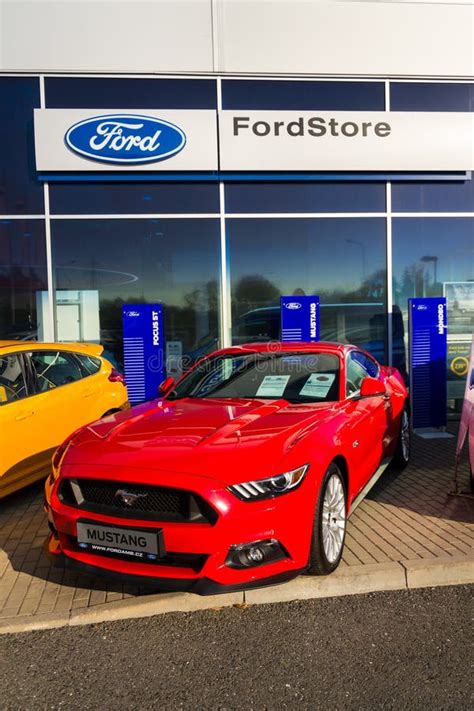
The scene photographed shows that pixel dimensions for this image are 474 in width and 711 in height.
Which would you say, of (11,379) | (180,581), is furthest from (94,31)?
(180,581)

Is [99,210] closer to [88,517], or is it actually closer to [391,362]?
[391,362]

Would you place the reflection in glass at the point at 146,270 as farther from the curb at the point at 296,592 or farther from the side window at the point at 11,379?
the curb at the point at 296,592

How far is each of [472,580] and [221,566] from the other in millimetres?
1762

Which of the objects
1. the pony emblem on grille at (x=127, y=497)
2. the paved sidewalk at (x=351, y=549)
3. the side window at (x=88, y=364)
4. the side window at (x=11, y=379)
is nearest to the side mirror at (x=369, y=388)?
the paved sidewalk at (x=351, y=549)

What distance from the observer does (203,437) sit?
331 centimetres

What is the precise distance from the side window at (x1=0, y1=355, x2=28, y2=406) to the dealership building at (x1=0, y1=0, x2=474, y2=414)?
12.4ft

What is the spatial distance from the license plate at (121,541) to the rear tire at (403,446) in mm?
3471

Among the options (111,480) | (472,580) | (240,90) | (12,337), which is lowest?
(472,580)

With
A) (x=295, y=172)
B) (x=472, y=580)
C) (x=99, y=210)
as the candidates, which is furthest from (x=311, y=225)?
(x=472, y=580)

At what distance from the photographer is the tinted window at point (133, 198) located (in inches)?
346

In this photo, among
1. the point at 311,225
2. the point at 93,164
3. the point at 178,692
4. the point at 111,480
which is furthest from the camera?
the point at 311,225

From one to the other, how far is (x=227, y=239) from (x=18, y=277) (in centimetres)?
358

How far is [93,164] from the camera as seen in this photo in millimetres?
8547

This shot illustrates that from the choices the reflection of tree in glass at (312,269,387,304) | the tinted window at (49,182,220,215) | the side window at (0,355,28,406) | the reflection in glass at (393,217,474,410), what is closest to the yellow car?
the side window at (0,355,28,406)
